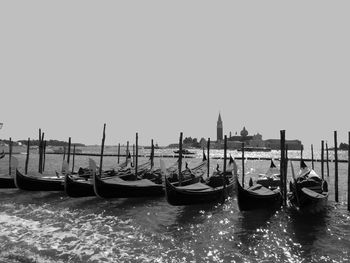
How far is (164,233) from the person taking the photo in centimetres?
1163

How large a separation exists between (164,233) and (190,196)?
3.85 m

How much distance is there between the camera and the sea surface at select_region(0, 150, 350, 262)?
30.7ft

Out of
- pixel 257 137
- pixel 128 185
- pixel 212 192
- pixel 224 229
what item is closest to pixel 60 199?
pixel 128 185

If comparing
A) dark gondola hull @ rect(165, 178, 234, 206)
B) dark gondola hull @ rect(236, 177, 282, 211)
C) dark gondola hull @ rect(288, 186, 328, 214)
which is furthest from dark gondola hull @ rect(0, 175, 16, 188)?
dark gondola hull @ rect(288, 186, 328, 214)

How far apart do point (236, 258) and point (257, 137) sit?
18809cm

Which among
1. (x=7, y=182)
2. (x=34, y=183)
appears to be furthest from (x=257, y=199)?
(x=7, y=182)

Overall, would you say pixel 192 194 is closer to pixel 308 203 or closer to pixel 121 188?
pixel 121 188

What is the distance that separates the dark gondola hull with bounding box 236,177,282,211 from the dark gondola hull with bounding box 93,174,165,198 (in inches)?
241

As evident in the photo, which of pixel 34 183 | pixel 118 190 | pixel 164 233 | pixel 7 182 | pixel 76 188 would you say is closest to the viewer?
pixel 164 233

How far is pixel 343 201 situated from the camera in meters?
18.2

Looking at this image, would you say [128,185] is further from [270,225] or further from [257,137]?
[257,137]

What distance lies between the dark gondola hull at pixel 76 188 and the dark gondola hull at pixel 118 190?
3.76 feet

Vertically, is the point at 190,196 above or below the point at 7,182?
above

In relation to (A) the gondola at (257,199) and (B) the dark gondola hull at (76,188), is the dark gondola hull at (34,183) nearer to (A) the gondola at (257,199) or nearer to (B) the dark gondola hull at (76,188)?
(B) the dark gondola hull at (76,188)
